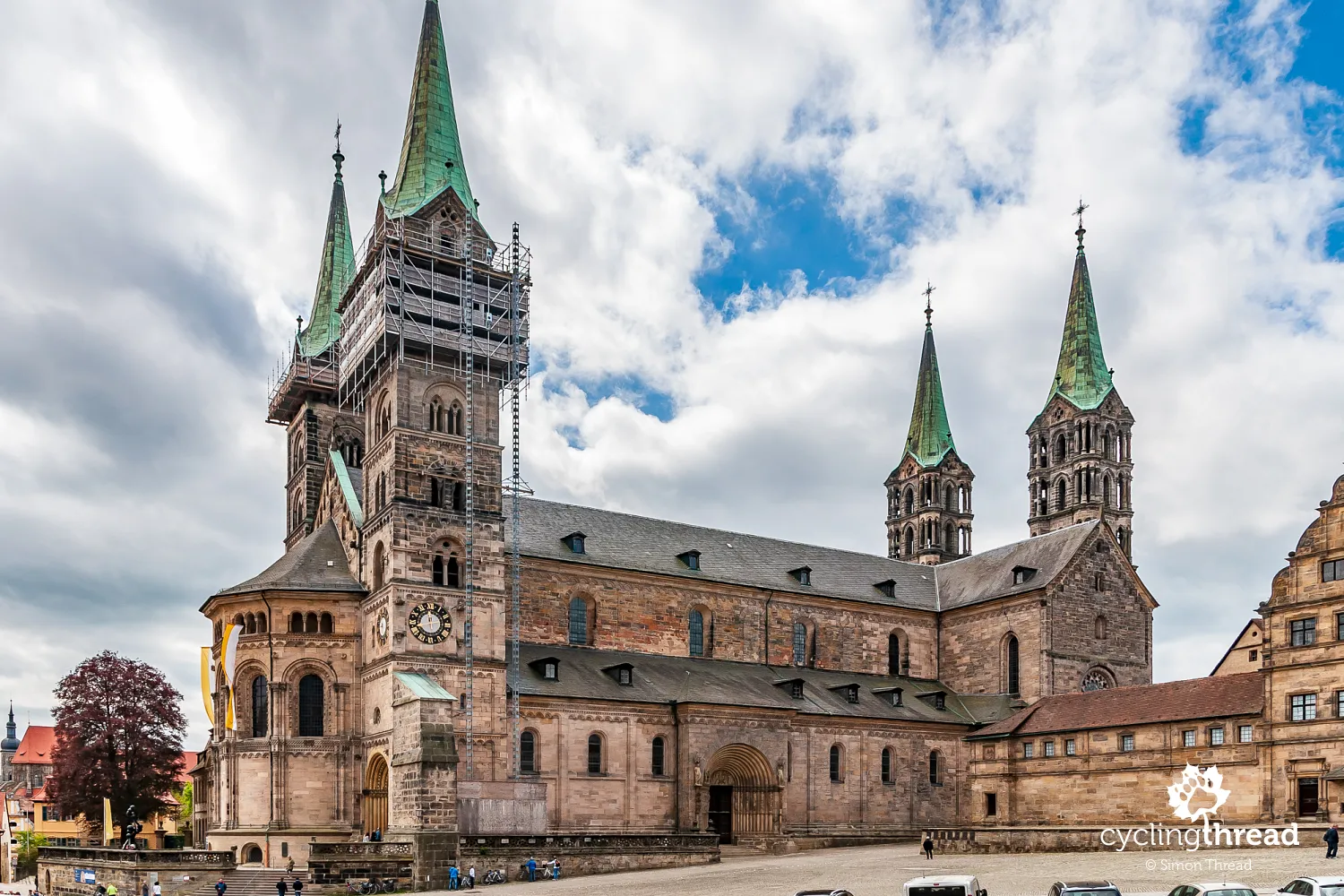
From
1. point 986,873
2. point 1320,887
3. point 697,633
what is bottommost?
point 986,873

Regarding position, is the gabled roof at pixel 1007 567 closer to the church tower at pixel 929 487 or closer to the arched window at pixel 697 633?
the arched window at pixel 697 633

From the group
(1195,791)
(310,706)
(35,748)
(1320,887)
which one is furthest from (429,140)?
(35,748)

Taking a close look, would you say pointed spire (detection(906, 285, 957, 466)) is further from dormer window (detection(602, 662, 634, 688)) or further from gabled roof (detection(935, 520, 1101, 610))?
dormer window (detection(602, 662, 634, 688))

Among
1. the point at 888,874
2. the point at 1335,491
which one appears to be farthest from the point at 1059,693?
the point at 888,874

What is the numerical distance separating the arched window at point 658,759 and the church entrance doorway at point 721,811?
2516 mm

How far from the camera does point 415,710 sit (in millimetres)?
42375

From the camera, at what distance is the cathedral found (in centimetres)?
4650

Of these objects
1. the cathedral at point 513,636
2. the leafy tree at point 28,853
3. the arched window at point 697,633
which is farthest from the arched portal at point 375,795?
the leafy tree at point 28,853

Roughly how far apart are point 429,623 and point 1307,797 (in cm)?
3224

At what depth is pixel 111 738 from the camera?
5669 cm

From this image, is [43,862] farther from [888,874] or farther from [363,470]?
[888,874]

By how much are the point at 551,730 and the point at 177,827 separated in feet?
170

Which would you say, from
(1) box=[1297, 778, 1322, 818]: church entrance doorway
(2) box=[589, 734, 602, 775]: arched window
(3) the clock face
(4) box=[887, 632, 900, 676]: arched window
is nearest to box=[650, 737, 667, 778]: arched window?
(2) box=[589, 734, 602, 775]: arched window

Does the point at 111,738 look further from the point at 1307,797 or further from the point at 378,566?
the point at 1307,797
